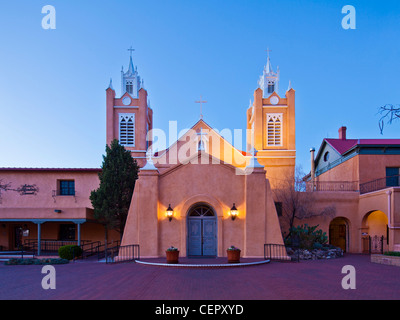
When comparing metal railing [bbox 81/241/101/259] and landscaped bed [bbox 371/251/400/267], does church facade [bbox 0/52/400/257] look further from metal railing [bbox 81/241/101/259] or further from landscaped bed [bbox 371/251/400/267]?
landscaped bed [bbox 371/251/400/267]

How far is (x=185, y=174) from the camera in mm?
16875

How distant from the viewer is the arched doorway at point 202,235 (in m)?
16.6

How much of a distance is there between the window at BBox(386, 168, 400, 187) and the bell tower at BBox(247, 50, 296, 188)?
982 cm

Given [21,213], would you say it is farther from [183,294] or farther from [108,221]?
[183,294]

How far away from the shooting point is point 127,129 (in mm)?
33469

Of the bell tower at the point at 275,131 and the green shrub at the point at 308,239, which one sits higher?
the bell tower at the point at 275,131

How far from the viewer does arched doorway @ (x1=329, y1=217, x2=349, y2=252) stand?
24.2 m

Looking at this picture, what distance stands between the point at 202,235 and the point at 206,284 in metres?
6.70

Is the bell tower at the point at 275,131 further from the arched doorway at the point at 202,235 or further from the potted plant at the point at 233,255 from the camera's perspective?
the potted plant at the point at 233,255

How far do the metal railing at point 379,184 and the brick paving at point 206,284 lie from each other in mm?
10781

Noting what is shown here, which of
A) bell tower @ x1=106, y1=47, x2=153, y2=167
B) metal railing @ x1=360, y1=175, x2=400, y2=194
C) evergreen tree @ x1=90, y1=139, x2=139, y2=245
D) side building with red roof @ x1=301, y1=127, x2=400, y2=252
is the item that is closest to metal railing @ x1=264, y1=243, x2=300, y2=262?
side building with red roof @ x1=301, y1=127, x2=400, y2=252

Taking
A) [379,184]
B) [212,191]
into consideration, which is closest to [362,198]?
[379,184]

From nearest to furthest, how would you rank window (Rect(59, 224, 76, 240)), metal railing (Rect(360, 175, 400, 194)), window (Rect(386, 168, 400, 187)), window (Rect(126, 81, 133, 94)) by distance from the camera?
metal railing (Rect(360, 175, 400, 194)), window (Rect(386, 168, 400, 187)), window (Rect(59, 224, 76, 240)), window (Rect(126, 81, 133, 94))

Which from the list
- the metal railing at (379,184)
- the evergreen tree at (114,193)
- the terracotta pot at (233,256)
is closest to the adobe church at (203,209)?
the terracotta pot at (233,256)
